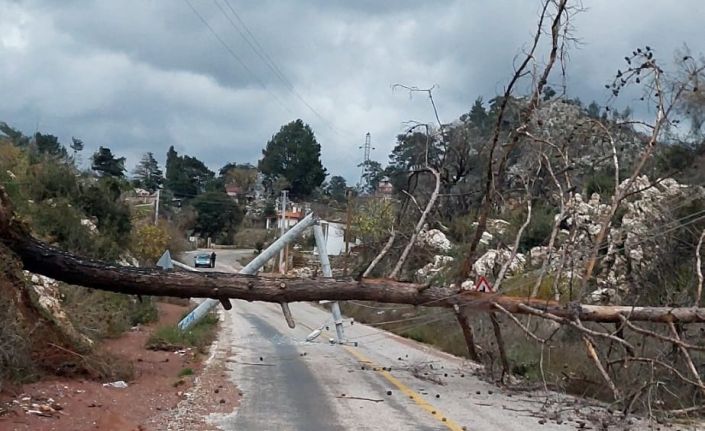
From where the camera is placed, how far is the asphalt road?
10141 mm

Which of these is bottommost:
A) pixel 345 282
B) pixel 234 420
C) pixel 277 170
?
pixel 234 420

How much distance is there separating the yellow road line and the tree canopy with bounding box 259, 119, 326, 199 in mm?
63741

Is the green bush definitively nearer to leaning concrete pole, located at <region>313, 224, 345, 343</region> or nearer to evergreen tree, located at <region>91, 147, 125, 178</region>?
leaning concrete pole, located at <region>313, 224, 345, 343</region>

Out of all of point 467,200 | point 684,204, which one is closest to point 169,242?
point 467,200

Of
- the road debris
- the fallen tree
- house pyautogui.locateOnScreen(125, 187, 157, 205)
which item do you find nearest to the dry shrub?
the fallen tree

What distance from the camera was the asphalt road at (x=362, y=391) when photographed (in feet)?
33.3

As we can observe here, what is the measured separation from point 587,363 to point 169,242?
1416 inches

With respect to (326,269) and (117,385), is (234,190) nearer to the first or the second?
(326,269)

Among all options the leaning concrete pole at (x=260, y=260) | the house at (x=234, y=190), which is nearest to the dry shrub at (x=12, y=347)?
the leaning concrete pole at (x=260, y=260)

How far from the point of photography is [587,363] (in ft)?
46.4

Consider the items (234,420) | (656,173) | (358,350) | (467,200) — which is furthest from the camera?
(467,200)

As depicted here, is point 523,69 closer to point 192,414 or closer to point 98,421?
point 192,414

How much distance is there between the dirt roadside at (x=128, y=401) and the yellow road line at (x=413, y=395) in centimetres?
251

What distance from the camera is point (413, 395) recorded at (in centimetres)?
1250
